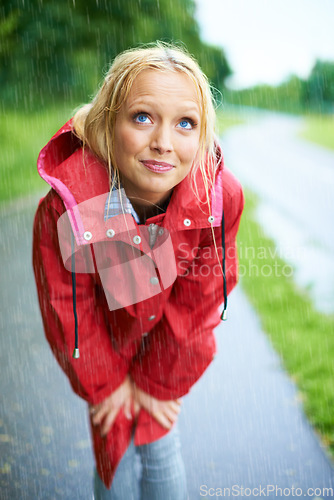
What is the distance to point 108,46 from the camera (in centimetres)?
892

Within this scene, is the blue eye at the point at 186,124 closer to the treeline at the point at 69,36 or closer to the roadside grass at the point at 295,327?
the roadside grass at the point at 295,327

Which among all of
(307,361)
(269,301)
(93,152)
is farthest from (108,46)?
(93,152)

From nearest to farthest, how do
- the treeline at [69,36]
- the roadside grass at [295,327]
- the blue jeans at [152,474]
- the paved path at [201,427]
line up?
the blue jeans at [152,474], the paved path at [201,427], the roadside grass at [295,327], the treeline at [69,36]

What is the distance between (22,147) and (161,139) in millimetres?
8393

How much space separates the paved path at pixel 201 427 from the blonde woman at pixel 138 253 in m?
0.58

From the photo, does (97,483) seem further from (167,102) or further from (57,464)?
(167,102)

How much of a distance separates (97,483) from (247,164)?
12.4m

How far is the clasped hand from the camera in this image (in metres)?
1.92

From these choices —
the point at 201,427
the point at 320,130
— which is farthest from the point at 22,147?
the point at 320,130

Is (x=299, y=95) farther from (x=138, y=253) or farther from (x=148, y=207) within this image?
(x=138, y=253)

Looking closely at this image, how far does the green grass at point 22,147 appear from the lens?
7.84m

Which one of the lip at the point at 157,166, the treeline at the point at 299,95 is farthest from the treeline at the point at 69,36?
the treeline at the point at 299,95

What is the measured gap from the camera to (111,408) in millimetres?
1925

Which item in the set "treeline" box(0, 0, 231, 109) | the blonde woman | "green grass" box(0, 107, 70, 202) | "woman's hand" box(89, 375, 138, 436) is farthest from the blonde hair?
"treeline" box(0, 0, 231, 109)
